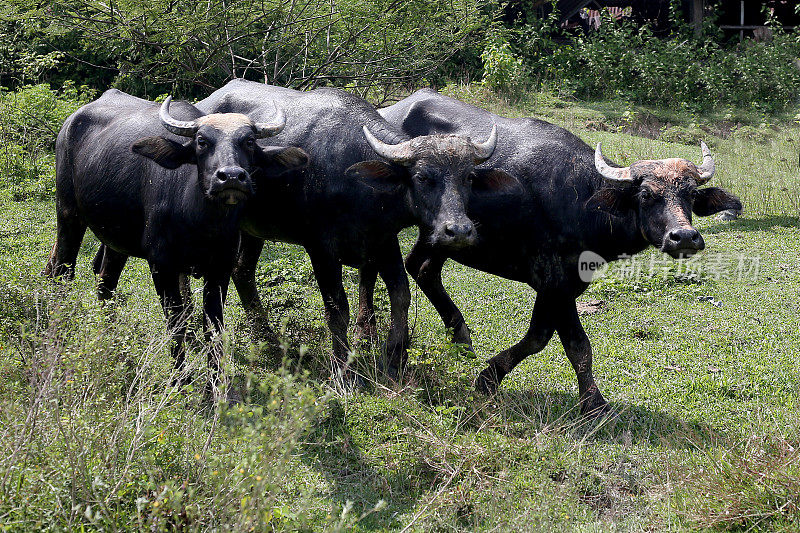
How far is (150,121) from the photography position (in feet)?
20.7

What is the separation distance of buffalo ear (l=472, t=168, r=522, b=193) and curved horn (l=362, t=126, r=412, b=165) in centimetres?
45

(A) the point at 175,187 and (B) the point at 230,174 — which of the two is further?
(A) the point at 175,187

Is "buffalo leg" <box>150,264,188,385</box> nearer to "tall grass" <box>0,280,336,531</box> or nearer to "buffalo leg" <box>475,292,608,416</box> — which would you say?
"tall grass" <box>0,280,336,531</box>

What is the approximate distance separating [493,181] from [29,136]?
8.47 meters

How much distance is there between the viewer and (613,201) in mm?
5383

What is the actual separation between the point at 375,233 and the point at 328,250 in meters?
0.36

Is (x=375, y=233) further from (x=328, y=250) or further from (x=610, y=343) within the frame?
(x=610, y=343)

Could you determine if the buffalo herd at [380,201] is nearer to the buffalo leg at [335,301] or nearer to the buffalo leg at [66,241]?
the buffalo leg at [335,301]

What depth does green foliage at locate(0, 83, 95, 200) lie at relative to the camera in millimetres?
11180

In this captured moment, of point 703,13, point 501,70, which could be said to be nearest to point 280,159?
point 501,70

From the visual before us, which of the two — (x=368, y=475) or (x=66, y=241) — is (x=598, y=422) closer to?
(x=368, y=475)

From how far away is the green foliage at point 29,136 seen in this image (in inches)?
440

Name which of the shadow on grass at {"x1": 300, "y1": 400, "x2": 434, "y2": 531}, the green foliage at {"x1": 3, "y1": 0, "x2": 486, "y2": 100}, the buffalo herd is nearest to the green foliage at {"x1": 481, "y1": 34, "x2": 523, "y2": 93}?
the green foliage at {"x1": 3, "y1": 0, "x2": 486, "y2": 100}

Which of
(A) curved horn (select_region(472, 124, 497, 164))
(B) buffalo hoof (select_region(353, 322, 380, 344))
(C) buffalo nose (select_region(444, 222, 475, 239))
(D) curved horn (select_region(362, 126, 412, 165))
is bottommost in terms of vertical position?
(B) buffalo hoof (select_region(353, 322, 380, 344))
